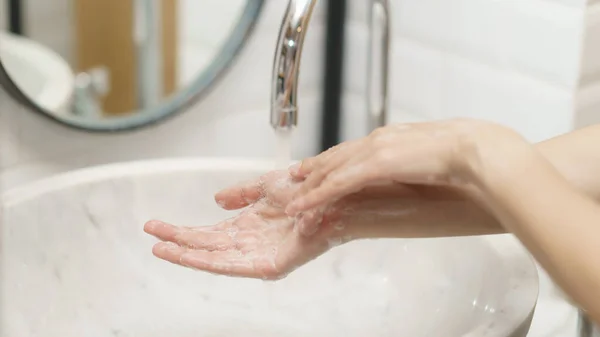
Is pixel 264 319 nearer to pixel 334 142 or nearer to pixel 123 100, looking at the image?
pixel 123 100

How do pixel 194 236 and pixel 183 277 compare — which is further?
pixel 183 277

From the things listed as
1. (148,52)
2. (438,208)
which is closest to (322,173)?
(438,208)

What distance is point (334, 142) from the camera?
1366mm

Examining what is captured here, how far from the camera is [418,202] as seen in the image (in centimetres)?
77

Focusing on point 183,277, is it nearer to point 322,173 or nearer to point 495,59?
point 322,173

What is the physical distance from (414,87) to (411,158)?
56 centimetres

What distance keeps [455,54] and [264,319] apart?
44 cm

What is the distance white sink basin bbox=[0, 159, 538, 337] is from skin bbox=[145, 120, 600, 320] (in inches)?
4.8

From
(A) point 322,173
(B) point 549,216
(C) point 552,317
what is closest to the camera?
(B) point 549,216

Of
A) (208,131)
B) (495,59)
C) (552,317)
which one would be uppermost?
(495,59)

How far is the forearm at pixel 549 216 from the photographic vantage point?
62 centimetres

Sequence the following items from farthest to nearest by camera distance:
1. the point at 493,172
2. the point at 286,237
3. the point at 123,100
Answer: the point at 123,100, the point at 286,237, the point at 493,172

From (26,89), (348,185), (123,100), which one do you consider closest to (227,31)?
(123,100)

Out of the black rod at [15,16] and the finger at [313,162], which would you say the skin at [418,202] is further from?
the black rod at [15,16]
